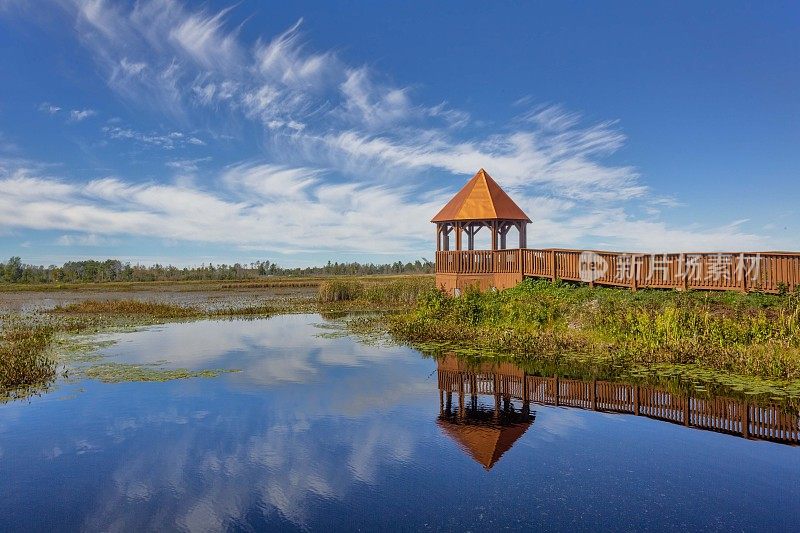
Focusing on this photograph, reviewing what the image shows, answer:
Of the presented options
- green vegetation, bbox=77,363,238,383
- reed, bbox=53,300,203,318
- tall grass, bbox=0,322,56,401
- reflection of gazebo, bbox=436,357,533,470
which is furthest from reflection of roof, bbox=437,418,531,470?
reed, bbox=53,300,203,318

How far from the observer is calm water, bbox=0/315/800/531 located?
5.38 metres

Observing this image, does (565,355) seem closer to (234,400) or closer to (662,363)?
(662,363)

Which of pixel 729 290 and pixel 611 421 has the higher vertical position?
pixel 729 290

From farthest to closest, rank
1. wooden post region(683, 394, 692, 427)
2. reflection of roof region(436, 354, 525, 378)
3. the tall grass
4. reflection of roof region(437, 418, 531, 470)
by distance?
reflection of roof region(436, 354, 525, 378)
the tall grass
wooden post region(683, 394, 692, 427)
reflection of roof region(437, 418, 531, 470)

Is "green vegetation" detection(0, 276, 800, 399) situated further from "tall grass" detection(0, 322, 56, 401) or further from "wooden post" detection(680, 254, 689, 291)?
"wooden post" detection(680, 254, 689, 291)

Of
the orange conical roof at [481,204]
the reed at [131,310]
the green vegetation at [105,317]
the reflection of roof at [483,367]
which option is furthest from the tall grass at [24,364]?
the orange conical roof at [481,204]

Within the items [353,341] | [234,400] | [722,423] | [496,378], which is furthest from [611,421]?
[353,341]

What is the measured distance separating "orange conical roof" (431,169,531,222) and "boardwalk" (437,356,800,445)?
12.3m

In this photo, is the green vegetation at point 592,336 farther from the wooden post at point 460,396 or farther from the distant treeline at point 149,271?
the distant treeline at point 149,271

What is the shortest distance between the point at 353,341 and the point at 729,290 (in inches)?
488

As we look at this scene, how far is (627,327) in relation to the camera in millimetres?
14047

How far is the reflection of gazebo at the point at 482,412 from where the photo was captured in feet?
24.2

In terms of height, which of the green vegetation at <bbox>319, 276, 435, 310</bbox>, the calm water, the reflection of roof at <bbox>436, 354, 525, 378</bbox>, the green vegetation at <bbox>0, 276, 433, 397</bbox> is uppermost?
the green vegetation at <bbox>319, 276, 435, 310</bbox>

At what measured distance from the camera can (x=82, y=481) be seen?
639cm
